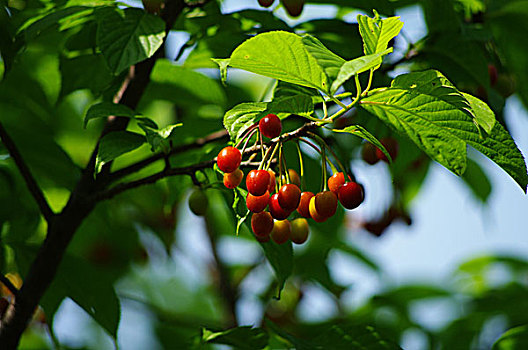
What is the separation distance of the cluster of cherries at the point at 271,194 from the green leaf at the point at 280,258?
0.42 ft

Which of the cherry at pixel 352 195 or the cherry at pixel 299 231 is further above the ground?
the cherry at pixel 352 195

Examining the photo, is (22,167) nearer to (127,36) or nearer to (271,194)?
(127,36)

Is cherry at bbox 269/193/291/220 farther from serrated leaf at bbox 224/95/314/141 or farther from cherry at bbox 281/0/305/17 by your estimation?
cherry at bbox 281/0/305/17

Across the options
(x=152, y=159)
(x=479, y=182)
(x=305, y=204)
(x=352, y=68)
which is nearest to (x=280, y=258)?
(x=305, y=204)

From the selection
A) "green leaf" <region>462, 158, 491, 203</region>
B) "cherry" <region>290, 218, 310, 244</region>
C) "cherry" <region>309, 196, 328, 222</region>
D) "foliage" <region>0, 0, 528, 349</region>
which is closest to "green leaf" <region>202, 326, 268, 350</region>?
"foliage" <region>0, 0, 528, 349</region>

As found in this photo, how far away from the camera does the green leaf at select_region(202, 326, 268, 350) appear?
3.52 ft

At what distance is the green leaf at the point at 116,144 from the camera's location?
3.05 ft

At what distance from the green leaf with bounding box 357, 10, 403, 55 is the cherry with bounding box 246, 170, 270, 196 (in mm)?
230

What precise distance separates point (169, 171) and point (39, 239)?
1218 millimetres

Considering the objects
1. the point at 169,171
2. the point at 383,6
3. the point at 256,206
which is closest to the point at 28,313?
the point at 169,171

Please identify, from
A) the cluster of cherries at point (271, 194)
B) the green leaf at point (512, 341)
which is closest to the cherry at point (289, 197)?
the cluster of cherries at point (271, 194)

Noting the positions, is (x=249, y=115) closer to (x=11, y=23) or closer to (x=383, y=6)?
(x=383, y=6)

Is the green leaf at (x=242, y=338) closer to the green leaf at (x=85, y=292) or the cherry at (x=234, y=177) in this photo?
the green leaf at (x=85, y=292)

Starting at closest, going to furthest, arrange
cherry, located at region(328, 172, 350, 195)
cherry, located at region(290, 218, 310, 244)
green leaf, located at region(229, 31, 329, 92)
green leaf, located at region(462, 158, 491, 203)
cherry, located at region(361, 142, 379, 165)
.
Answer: green leaf, located at region(229, 31, 329, 92) → cherry, located at region(328, 172, 350, 195) → cherry, located at region(290, 218, 310, 244) → cherry, located at region(361, 142, 379, 165) → green leaf, located at region(462, 158, 491, 203)
